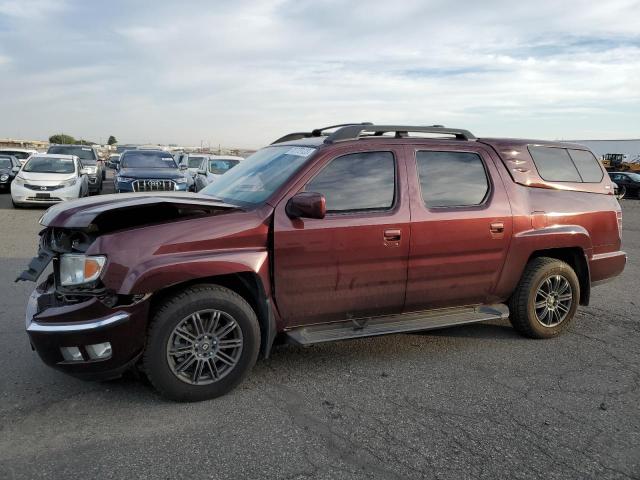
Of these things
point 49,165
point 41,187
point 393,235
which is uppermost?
point 49,165

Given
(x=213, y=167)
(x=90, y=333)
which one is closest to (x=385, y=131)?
(x=90, y=333)

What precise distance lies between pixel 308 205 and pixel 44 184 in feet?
44.0

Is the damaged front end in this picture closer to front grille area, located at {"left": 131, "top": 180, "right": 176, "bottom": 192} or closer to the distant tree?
front grille area, located at {"left": 131, "top": 180, "right": 176, "bottom": 192}

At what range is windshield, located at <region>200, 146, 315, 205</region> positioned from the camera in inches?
163

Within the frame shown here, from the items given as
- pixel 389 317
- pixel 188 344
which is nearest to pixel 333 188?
pixel 389 317

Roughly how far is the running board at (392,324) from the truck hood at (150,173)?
11197 mm

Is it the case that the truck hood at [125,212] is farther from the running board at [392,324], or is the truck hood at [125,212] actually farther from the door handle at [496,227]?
the door handle at [496,227]

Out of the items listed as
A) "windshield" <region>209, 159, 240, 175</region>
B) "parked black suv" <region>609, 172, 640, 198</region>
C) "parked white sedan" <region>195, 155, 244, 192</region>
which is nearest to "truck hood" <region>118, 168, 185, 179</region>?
"parked white sedan" <region>195, 155, 244, 192</region>

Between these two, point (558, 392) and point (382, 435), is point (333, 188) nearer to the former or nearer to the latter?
point (382, 435)

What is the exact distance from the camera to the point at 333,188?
13.5 ft

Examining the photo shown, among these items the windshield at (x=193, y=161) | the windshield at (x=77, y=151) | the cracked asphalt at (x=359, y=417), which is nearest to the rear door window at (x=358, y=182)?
the cracked asphalt at (x=359, y=417)

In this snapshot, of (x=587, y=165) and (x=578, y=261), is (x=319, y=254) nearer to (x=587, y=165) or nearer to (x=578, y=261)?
(x=578, y=261)

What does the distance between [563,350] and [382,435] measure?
240 centimetres

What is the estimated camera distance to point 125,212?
3619mm
